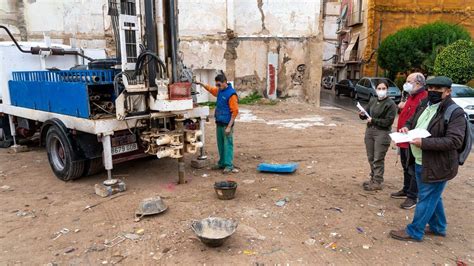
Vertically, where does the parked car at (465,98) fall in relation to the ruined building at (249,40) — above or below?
below

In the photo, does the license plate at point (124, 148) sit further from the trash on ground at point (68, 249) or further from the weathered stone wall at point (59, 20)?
the weathered stone wall at point (59, 20)

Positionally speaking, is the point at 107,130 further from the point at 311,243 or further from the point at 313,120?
the point at 313,120

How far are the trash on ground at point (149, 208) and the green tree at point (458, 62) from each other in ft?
61.8

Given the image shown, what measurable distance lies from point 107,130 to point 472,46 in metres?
20.2

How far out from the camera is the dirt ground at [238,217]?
3742 millimetres

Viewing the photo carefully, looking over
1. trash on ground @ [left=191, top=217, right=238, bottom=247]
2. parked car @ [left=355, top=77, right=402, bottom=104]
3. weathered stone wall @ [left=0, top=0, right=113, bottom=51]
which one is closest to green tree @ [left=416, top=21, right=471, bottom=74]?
parked car @ [left=355, top=77, right=402, bottom=104]

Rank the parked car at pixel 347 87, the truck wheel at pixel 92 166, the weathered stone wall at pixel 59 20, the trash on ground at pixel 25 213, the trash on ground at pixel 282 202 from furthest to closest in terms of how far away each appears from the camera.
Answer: the parked car at pixel 347 87 < the weathered stone wall at pixel 59 20 < the truck wheel at pixel 92 166 < the trash on ground at pixel 282 202 < the trash on ground at pixel 25 213

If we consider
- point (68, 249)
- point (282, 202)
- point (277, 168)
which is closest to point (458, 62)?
point (277, 168)

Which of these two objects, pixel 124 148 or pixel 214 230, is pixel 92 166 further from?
pixel 214 230

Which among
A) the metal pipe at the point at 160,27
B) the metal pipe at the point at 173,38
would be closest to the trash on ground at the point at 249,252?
the metal pipe at the point at 173,38

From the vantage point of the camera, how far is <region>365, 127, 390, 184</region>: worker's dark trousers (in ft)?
17.6

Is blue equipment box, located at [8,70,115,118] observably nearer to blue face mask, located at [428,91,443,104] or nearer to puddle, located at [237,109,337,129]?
blue face mask, located at [428,91,443,104]

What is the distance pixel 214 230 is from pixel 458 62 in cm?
1944

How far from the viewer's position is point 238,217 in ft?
15.1
